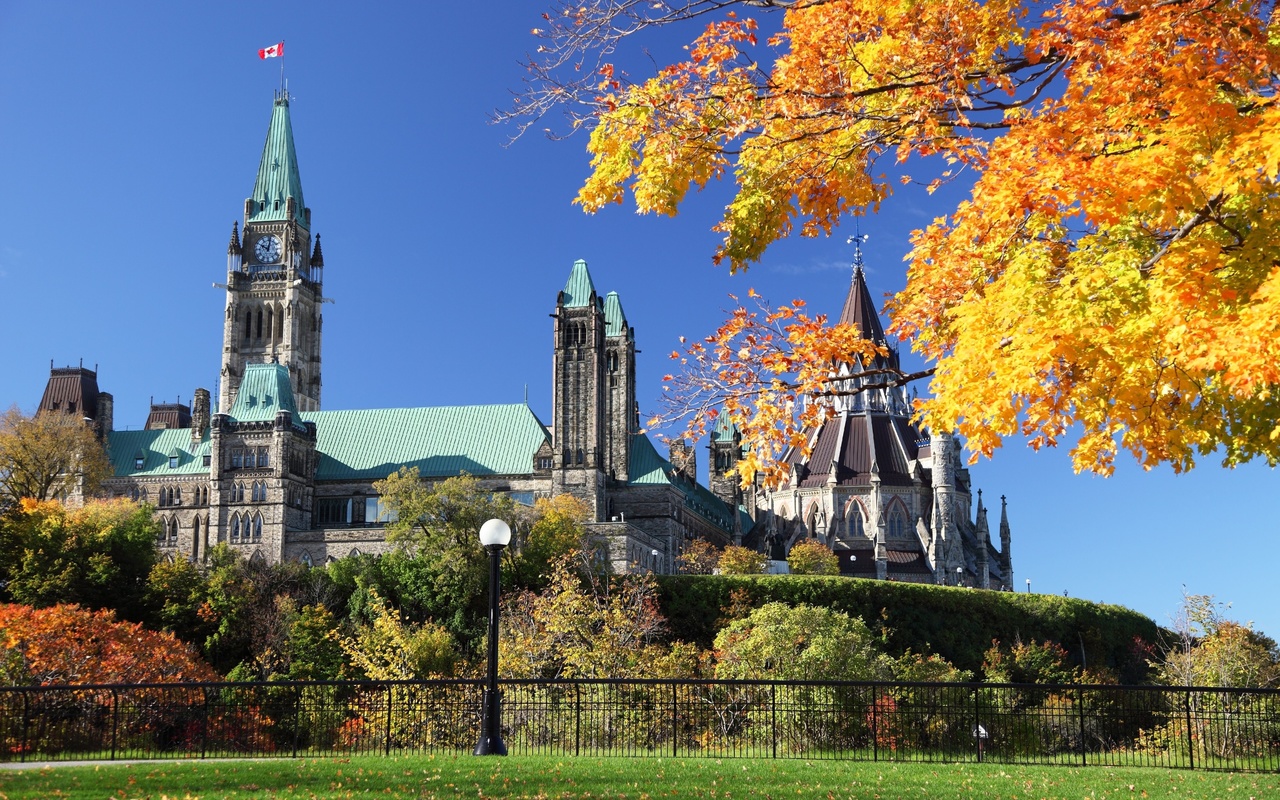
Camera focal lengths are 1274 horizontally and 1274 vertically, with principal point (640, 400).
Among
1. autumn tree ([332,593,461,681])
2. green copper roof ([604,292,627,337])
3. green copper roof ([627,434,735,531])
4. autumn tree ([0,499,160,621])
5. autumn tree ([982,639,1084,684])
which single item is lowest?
autumn tree ([982,639,1084,684])

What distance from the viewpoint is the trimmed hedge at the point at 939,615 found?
57.7 m

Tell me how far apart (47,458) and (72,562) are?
105ft

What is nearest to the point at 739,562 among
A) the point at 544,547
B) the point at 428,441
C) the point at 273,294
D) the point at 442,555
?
the point at 428,441

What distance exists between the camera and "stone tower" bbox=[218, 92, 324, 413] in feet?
349

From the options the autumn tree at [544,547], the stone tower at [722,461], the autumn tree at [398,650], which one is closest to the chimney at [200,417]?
the autumn tree at [544,547]

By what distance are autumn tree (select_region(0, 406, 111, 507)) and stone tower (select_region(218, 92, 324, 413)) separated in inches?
781

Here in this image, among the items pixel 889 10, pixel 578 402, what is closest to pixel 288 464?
pixel 578 402

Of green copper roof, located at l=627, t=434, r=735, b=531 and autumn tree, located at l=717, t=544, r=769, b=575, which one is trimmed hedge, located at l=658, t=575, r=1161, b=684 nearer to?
autumn tree, located at l=717, t=544, r=769, b=575

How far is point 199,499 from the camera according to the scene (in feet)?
288

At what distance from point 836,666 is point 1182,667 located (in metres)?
17.2

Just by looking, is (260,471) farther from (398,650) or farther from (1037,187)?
(1037,187)

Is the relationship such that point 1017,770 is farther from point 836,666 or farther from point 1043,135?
point 836,666

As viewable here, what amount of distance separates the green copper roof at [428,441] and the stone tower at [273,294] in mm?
14981

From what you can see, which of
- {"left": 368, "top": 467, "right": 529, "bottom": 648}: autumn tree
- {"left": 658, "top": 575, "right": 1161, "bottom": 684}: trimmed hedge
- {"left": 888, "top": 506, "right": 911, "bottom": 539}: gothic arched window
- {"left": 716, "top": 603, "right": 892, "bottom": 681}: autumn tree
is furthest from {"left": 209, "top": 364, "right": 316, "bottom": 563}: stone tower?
{"left": 716, "top": 603, "right": 892, "bottom": 681}: autumn tree
